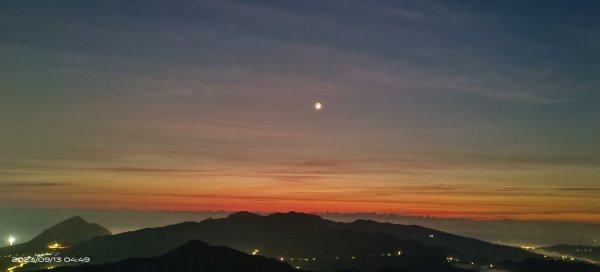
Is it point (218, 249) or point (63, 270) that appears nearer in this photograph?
point (63, 270)

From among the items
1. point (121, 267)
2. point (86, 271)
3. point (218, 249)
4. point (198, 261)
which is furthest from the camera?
point (218, 249)

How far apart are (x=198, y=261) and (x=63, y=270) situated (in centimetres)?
4934

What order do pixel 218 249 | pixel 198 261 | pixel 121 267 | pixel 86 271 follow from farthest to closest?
pixel 218 249 < pixel 198 261 < pixel 121 267 < pixel 86 271

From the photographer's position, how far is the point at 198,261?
182 metres

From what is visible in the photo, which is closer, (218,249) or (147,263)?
(147,263)

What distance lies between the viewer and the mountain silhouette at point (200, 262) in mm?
166750

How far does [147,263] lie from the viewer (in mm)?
170125

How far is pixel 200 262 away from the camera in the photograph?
18138cm

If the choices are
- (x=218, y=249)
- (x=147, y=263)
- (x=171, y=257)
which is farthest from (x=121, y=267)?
(x=218, y=249)

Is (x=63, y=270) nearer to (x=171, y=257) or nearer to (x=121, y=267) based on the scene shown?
(x=121, y=267)

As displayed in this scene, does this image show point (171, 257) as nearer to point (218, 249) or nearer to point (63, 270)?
point (218, 249)

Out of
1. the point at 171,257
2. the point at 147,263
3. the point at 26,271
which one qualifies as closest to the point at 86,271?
the point at 147,263

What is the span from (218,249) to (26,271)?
85.4 meters

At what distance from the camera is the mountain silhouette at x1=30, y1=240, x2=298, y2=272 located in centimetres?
16675
